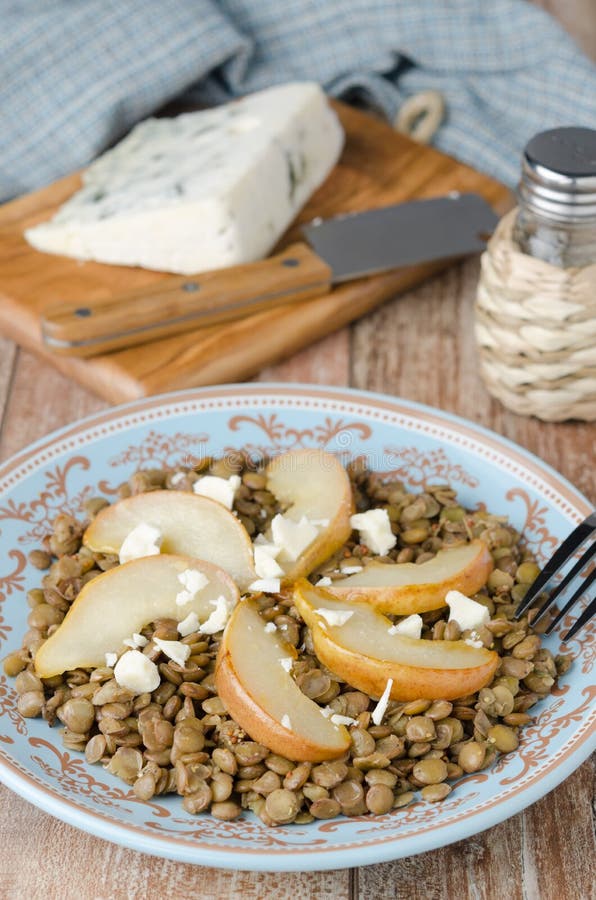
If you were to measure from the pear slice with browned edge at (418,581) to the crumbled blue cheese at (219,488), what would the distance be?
9.7 inches

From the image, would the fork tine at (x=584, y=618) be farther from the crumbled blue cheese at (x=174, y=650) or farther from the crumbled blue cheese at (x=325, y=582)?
the crumbled blue cheese at (x=174, y=650)

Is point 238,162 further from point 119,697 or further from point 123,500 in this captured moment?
point 119,697

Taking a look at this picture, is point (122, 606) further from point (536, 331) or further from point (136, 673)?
point (536, 331)

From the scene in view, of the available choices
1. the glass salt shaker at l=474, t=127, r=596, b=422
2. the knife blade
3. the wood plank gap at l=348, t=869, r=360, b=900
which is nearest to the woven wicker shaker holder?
the glass salt shaker at l=474, t=127, r=596, b=422

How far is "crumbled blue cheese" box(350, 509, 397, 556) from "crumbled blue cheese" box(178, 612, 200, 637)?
1.08 ft

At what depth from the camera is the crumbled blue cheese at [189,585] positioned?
1596 millimetres

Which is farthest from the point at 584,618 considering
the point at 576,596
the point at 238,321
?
the point at 238,321

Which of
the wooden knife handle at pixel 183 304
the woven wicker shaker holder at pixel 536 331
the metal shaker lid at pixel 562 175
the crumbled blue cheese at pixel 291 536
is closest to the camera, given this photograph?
the crumbled blue cheese at pixel 291 536

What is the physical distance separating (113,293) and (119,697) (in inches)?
49.4

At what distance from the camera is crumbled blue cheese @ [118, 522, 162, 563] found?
5.50 ft

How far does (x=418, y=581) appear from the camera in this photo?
5.37ft

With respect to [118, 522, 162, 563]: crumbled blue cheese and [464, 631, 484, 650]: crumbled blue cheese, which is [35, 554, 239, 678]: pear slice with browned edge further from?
[464, 631, 484, 650]: crumbled blue cheese

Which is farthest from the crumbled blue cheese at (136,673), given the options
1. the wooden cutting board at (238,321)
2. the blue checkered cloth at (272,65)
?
the blue checkered cloth at (272,65)

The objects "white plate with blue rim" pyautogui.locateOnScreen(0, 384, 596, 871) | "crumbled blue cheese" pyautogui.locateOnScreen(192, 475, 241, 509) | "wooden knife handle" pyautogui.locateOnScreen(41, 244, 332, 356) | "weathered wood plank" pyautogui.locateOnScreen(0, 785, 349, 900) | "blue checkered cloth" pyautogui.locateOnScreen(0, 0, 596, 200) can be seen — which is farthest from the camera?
"blue checkered cloth" pyautogui.locateOnScreen(0, 0, 596, 200)
